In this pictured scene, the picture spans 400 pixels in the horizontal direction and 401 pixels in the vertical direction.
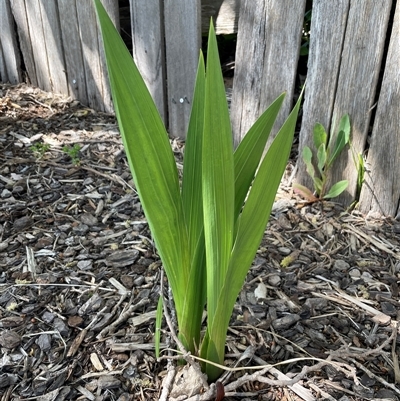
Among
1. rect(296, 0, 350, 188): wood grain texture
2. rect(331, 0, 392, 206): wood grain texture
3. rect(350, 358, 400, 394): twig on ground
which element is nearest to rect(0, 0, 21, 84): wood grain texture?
rect(296, 0, 350, 188): wood grain texture

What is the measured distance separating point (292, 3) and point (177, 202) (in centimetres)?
116

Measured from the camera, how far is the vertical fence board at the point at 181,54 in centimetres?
207

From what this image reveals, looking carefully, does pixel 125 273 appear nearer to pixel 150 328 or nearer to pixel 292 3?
pixel 150 328

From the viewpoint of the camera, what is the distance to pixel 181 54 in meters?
2.17

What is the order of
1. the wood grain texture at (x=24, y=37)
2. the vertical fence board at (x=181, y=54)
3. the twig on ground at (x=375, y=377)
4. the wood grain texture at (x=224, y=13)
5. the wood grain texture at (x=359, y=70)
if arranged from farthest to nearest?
the wood grain texture at (x=24, y=37)
the wood grain texture at (x=224, y=13)
the vertical fence board at (x=181, y=54)
the wood grain texture at (x=359, y=70)
the twig on ground at (x=375, y=377)

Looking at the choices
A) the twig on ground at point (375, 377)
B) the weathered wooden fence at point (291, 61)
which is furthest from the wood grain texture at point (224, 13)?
the twig on ground at point (375, 377)

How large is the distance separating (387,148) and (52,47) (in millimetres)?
1891

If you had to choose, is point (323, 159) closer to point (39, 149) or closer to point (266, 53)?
point (266, 53)

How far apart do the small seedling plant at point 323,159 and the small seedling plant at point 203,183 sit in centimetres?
93

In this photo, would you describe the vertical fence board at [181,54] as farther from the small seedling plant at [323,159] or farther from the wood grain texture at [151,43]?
the small seedling plant at [323,159]

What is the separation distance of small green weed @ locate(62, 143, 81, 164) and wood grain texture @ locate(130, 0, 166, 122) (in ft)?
1.43

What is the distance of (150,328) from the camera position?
133cm

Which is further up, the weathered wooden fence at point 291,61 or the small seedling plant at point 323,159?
the weathered wooden fence at point 291,61

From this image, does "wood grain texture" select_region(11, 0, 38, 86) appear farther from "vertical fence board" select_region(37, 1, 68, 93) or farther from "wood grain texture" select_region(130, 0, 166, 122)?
"wood grain texture" select_region(130, 0, 166, 122)
